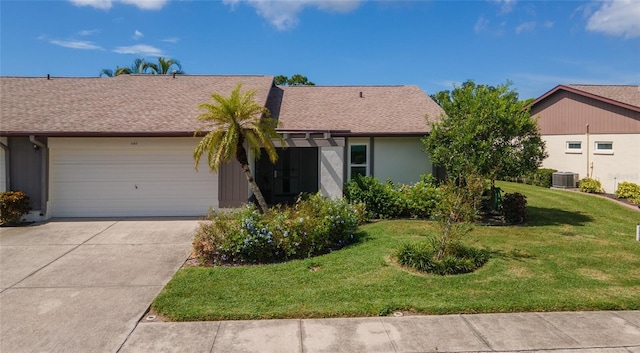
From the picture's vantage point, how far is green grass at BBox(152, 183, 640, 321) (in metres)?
5.96

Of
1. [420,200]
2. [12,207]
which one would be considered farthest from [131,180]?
[420,200]

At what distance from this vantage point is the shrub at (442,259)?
7395mm

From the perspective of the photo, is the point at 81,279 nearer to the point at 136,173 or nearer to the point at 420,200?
the point at 136,173

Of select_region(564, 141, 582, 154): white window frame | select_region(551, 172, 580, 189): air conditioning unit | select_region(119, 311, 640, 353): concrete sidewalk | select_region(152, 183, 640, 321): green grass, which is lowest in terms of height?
select_region(119, 311, 640, 353): concrete sidewalk

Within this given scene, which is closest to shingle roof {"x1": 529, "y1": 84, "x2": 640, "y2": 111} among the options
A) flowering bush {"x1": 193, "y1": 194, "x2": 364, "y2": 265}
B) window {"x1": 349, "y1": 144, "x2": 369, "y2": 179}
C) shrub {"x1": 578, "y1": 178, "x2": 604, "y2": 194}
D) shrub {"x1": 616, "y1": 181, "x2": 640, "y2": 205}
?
shrub {"x1": 616, "y1": 181, "x2": 640, "y2": 205}

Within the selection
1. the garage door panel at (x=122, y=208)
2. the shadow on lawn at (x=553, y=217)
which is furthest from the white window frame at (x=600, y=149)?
the garage door panel at (x=122, y=208)

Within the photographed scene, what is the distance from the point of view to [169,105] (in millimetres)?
14352

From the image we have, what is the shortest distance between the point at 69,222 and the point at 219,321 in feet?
30.2

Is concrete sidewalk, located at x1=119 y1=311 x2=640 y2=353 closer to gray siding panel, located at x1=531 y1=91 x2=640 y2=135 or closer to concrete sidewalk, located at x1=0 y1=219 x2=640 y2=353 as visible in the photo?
concrete sidewalk, located at x1=0 y1=219 x2=640 y2=353

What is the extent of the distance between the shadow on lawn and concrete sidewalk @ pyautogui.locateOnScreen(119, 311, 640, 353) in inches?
261

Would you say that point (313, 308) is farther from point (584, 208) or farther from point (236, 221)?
point (584, 208)

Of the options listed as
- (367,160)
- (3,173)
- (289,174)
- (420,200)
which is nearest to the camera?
(420,200)

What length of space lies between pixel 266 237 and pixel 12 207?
867 cm

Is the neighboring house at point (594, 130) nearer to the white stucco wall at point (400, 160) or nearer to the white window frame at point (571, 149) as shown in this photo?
the white window frame at point (571, 149)
